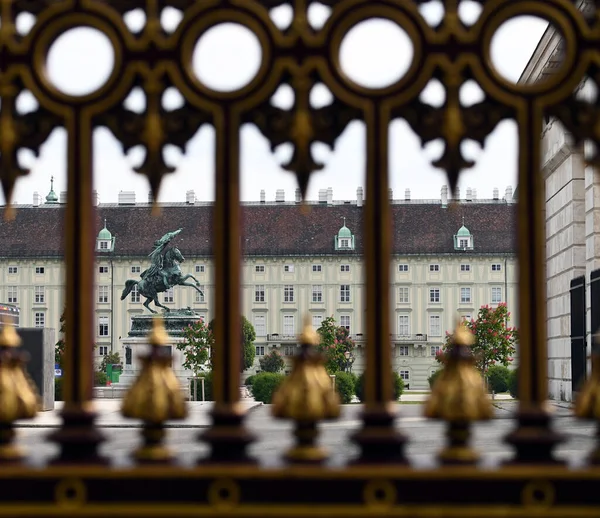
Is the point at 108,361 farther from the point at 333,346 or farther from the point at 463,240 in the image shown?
the point at 463,240

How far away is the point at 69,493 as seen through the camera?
12.5ft

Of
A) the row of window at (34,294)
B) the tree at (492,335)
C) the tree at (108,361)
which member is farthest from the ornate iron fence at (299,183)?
the row of window at (34,294)

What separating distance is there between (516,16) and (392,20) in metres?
0.41

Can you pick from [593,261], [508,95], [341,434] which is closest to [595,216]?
[593,261]

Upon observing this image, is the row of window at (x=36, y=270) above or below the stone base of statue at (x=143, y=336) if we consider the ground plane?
above

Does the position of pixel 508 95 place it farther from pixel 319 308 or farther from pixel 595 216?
pixel 319 308

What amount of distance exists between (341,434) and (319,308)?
2948 inches

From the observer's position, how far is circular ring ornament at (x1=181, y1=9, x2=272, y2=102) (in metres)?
3.83

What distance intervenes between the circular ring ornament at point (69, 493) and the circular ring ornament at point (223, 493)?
43 cm

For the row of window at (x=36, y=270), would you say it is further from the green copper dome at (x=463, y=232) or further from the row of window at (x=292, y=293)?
the green copper dome at (x=463, y=232)

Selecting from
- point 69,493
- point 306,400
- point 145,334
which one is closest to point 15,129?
point 69,493

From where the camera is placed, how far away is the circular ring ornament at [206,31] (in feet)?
12.6

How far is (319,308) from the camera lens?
322 ft

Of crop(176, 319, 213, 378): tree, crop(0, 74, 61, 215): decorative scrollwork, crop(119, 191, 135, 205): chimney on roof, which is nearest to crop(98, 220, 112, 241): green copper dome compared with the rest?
crop(119, 191, 135, 205): chimney on roof
